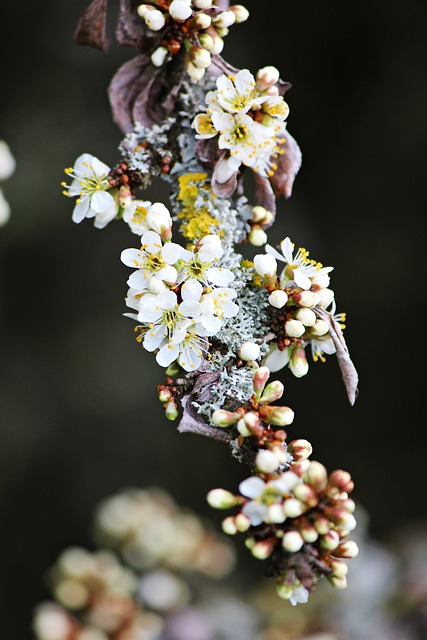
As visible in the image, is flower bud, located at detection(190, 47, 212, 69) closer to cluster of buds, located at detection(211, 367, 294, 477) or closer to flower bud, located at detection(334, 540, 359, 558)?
cluster of buds, located at detection(211, 367, 294, 477)

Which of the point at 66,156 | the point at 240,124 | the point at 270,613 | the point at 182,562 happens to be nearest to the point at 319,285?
the point at 240,124

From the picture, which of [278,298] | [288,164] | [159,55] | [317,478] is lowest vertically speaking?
[317,478]

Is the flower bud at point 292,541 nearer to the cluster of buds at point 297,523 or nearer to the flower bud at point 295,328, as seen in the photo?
the cluster of buds at point 297,523

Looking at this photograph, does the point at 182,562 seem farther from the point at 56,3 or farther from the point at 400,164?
the point at 56,3

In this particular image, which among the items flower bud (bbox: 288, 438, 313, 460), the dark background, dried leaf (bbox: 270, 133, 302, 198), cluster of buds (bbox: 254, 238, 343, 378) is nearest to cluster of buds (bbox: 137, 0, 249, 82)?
dried leaf (bbox: 270, 133, 302, 198)

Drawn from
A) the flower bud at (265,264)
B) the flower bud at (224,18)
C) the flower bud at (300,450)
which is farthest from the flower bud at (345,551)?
the flower bud at (224,18)

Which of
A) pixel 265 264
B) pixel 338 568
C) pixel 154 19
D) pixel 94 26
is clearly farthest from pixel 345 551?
pixel 94 26

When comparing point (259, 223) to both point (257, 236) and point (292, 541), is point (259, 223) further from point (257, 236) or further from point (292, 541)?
point (292, 541)
